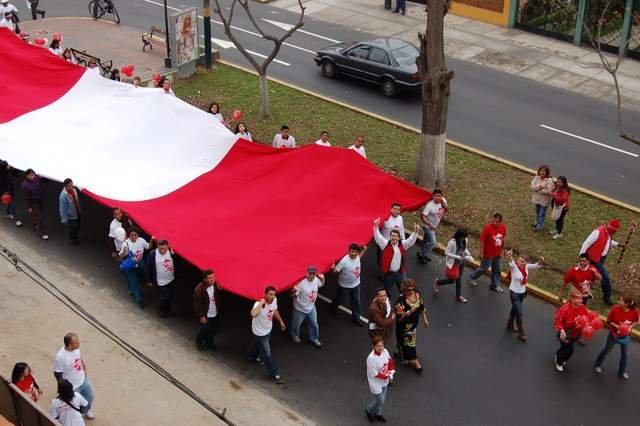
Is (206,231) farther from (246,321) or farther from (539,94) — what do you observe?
(539,94)

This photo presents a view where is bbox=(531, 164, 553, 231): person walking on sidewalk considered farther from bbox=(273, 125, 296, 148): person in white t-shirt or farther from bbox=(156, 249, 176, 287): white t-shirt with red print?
bbox=(156, 249, 176, 287): white t-shirt with red print

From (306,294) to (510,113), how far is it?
11.5 metres

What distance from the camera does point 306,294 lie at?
12.0 metres

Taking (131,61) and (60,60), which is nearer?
(60,60)

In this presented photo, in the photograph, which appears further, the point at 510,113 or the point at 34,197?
the point at 510,113

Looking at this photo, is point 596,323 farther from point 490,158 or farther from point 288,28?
point 288,28

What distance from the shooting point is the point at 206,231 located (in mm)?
13070

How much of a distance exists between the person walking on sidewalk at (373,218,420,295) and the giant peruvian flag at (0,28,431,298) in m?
0.27

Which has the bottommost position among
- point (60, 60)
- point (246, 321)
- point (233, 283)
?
point (246, 321)

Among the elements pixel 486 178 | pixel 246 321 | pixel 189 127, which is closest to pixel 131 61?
pixel 189 127

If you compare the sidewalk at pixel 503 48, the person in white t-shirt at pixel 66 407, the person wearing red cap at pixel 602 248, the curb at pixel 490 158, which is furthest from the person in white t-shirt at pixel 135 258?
the sidewalk at pixel 503 48

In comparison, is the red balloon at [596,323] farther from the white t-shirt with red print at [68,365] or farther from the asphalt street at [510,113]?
the white t-shirt with red print at [68,365]

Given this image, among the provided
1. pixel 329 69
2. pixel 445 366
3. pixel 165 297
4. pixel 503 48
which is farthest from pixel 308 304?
pixel 503 48

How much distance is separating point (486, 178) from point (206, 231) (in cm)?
733
